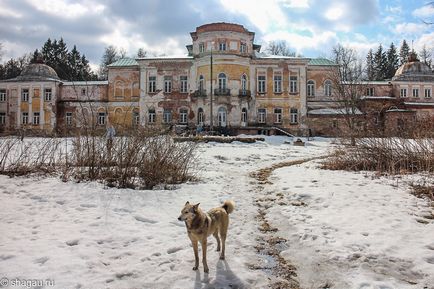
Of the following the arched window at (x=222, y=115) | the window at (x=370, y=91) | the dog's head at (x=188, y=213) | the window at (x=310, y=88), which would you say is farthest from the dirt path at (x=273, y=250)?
the window at (x=370, y=91)

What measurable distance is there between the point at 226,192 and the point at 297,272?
4685 millimetres

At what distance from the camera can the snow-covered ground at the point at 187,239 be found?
4.44 m

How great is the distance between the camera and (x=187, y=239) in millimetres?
5809

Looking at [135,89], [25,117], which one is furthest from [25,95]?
[135,89]

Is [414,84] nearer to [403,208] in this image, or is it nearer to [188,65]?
[188,65]

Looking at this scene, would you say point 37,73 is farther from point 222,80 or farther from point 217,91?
point 222,80

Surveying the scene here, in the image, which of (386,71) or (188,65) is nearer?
(188,65)

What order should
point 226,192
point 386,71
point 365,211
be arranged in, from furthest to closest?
point 386,71 → point 226,192 → point 365,211

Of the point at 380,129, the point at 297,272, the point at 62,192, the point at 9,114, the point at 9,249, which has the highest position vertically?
the point at 9,114

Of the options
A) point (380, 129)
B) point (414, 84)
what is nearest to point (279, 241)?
point (380, 129)

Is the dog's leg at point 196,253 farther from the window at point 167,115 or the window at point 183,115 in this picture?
the window at point 167,115

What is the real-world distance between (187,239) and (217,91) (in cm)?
3333

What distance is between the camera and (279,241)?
5918 mm

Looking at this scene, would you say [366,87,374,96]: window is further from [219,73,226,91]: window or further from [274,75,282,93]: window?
[219,73,226,91]: window
